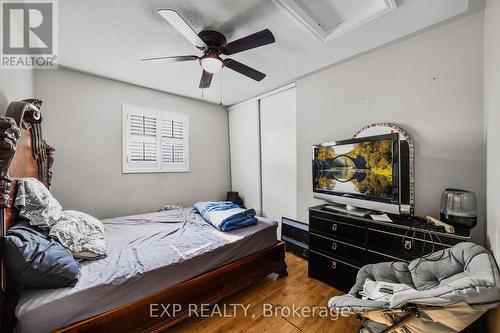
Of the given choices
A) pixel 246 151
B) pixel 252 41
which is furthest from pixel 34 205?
pixel 246 151

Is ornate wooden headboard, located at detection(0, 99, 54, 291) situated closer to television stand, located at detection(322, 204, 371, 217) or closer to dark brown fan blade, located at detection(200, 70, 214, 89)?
dark brown fan blade, located at detection(200, 70, 214, 89)

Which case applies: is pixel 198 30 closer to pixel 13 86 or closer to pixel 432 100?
pixel 13 86

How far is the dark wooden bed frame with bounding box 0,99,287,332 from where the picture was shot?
3.45 ft

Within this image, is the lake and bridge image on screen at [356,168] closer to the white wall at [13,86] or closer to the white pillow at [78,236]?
the white pillow at [78,236]

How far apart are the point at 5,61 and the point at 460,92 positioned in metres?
3.86

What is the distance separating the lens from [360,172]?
2049mm

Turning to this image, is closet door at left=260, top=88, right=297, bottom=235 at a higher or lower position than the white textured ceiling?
lower

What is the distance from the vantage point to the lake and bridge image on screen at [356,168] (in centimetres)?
185

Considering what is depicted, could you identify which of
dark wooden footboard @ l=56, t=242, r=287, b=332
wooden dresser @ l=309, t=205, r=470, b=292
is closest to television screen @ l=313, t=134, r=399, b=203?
wooden dresser @ l=309, t=205, r=470, b=292

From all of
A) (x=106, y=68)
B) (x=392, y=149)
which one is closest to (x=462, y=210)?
(x=392, y=149)

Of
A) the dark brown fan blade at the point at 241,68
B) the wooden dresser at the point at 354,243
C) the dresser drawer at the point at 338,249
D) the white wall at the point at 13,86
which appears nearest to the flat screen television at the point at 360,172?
the wooden dresser at the point at 354,243

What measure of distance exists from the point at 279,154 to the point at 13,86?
10.1ft

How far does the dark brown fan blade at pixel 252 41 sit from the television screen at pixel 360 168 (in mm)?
1281

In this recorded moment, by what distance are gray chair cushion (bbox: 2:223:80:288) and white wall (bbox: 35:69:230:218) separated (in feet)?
5.62
